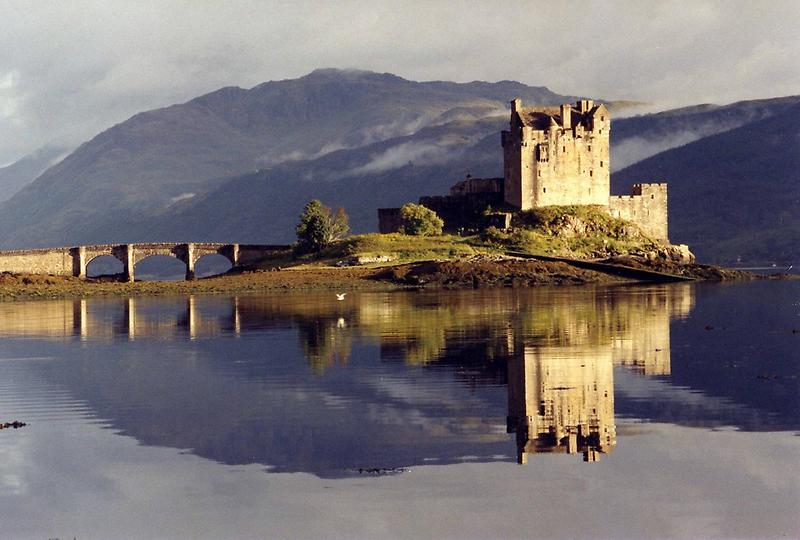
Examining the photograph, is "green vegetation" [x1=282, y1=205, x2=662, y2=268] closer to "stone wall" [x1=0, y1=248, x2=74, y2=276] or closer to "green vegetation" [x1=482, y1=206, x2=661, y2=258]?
"green vegetation" [x1=482, y1=206, x2=661, y2=258]

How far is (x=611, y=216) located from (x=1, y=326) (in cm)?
7020

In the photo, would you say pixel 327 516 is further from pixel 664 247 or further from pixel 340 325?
pixel 664 247

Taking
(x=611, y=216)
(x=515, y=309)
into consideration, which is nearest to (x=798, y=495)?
(x=515, y=309)

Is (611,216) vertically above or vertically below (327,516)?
above

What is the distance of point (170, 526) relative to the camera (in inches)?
1086

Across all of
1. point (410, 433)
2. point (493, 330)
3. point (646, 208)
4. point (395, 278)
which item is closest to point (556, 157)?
point (646, 208)

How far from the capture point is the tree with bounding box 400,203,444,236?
13162cm

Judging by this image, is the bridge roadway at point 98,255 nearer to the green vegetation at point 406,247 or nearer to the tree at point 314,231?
the tree at point 314,231

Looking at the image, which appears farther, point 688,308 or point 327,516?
point 688,308

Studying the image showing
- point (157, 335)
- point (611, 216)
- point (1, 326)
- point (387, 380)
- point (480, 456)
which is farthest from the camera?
point (611, 216)

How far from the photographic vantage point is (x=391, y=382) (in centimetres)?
4578

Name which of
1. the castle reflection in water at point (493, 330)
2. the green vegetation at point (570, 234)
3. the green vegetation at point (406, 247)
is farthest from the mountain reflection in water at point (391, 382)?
the green vegetation at point (570, 234)

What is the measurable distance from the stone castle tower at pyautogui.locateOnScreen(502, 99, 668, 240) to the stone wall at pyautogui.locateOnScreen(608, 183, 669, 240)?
9.1 inches

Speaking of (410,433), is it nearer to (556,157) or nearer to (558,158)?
(556,157)
